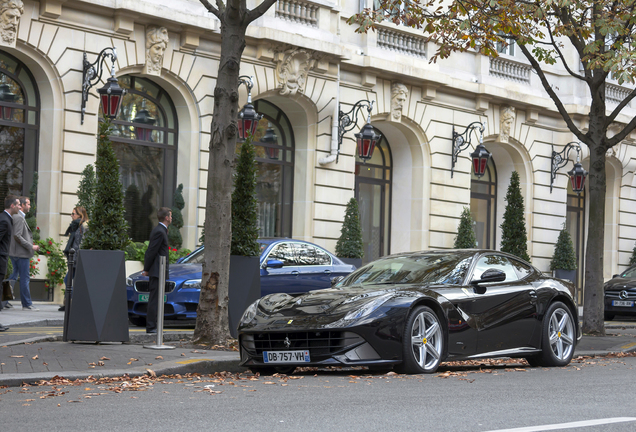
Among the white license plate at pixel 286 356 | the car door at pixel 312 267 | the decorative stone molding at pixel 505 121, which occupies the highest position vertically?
the decorative stone molding at pixel 505 121

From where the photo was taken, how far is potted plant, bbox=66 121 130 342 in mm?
10758

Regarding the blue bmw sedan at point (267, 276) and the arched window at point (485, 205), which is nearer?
the blue bmw sedan at point (267, 276)

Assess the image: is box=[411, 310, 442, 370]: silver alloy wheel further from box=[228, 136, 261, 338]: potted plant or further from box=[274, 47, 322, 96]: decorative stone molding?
box=[274, 47, 322, 96]: decorative stone molding

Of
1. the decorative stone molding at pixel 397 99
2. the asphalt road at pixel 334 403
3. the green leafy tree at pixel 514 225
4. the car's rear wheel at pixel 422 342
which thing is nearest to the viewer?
the asphalt road at pixel 334 403

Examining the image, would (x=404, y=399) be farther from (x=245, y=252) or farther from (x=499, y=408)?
(x=245, y=252)

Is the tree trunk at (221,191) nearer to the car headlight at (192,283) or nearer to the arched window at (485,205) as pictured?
the car headlight at (192,283)

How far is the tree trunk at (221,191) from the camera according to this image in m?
11.4

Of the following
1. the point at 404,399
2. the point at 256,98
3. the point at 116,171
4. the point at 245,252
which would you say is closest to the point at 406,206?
the point at 256,98

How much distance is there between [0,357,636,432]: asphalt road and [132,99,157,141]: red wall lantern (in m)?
12.3

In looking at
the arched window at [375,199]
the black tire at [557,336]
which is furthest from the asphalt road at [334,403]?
the arched window at [375,199]

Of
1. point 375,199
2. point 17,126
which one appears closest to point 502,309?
point 17,126

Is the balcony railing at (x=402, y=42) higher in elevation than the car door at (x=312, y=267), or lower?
higher

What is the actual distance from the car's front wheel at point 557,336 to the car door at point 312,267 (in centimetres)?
597

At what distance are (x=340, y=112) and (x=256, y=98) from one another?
2306mm
